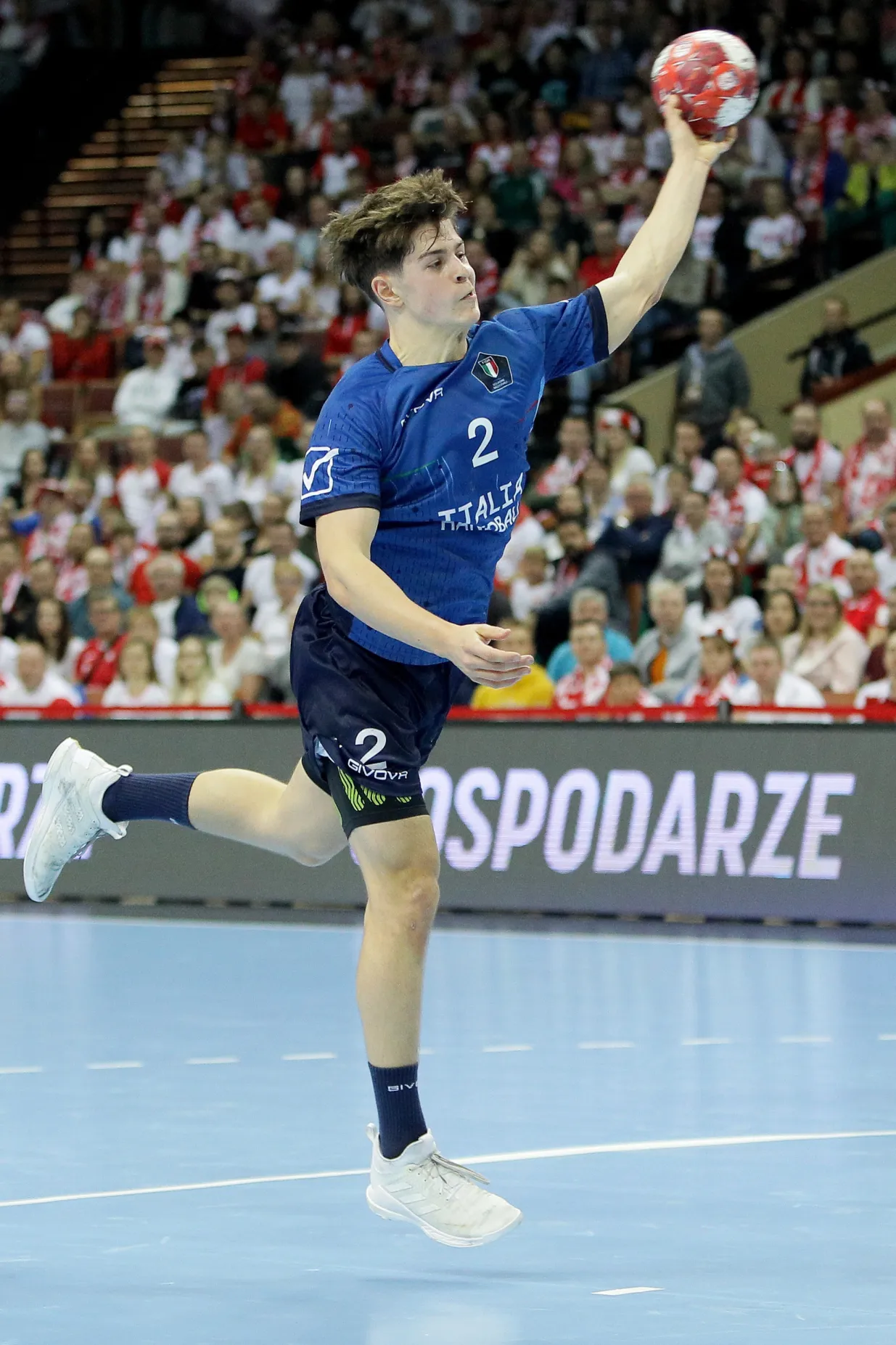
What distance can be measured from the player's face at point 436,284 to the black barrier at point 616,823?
7.20 metres

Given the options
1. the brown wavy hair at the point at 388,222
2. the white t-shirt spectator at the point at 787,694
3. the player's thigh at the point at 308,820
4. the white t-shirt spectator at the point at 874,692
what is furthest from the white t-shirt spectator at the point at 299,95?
the player's thigh at the point at 308,820

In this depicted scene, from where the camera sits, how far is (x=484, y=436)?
5359mm

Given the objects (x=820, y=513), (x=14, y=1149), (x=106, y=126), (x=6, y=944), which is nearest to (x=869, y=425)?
(x=820, y=513)

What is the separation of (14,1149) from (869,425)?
10.1 meters

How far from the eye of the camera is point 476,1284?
498 centimetres

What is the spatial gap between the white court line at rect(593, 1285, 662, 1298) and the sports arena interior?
1 cm

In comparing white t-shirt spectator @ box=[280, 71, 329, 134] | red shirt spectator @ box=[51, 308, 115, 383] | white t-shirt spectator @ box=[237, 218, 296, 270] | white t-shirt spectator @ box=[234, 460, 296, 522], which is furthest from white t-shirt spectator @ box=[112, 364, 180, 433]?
white t-shirt spectator @ box=[280, 71, 329, 134]

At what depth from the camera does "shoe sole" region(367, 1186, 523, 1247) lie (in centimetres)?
501

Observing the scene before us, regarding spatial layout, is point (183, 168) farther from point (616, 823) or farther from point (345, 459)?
point (345, 459)

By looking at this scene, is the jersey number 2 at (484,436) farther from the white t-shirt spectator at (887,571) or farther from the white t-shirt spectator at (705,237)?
the white t-shirt spectator at (705,237)

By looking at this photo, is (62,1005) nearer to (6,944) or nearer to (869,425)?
(6,944)

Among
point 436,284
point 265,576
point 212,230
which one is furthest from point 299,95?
point 436,284

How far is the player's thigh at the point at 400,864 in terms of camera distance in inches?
206

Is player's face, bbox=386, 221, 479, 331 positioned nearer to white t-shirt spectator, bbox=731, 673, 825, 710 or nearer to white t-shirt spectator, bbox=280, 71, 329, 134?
white t-shirt spectator, bbox=731, 673, 825, 710
